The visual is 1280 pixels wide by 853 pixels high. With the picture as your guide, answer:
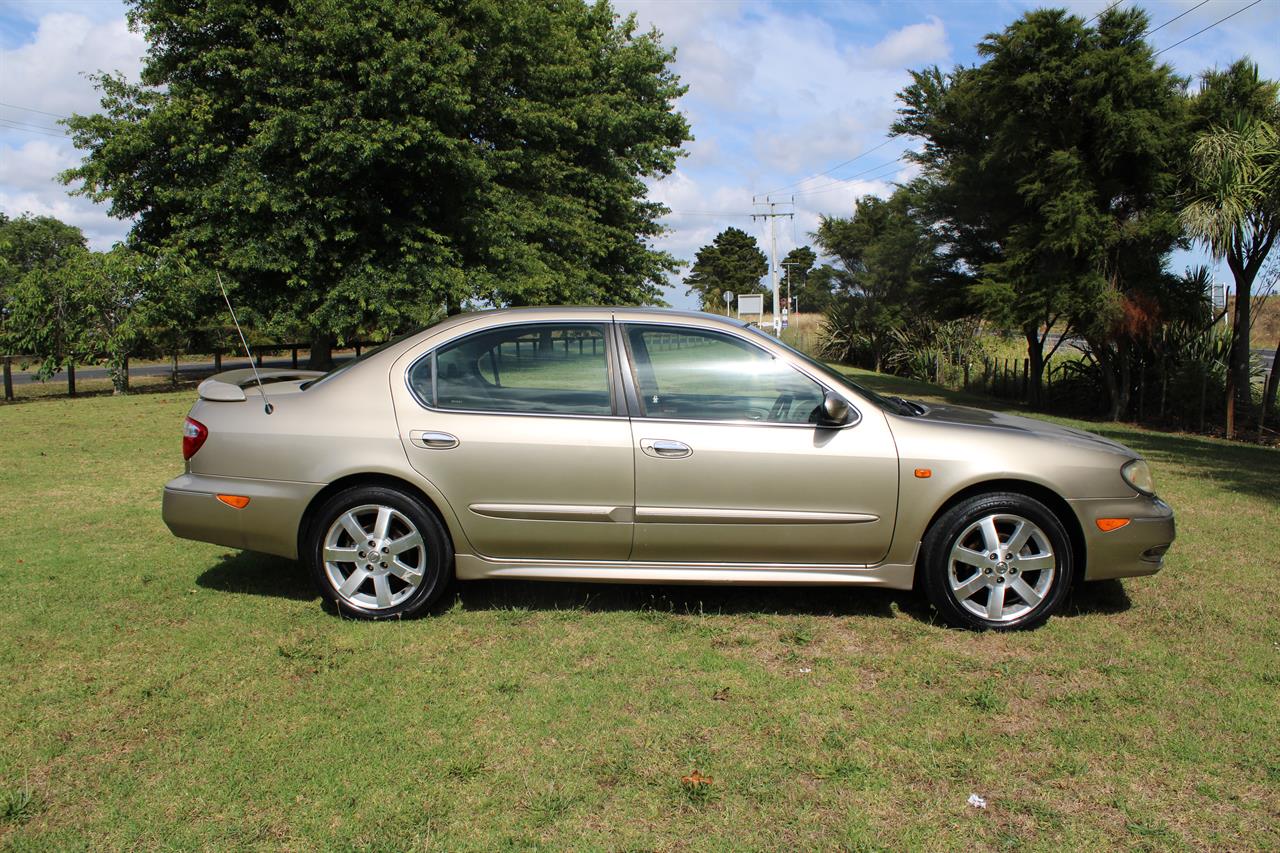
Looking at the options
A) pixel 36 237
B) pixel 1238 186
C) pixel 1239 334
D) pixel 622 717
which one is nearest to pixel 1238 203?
pixel 1238 186

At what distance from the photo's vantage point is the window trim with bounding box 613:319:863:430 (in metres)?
4.75

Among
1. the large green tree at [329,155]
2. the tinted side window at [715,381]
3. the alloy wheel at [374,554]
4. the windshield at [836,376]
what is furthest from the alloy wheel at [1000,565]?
the large green tree at [329,155]

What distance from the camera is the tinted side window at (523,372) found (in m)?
4.87

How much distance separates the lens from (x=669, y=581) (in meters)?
4.80

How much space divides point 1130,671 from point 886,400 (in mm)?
1774

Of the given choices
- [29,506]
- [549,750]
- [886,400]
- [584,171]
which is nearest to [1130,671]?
[886,400]

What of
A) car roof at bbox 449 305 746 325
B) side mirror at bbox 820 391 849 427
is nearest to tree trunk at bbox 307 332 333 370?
car roof at bbox 449 305 746 325

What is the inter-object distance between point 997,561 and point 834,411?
113cm

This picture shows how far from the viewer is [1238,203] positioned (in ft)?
43.6

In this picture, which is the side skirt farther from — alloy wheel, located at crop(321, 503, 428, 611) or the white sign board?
the white sign board

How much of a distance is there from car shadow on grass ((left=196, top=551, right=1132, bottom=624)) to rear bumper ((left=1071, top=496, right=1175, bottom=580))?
39 cm

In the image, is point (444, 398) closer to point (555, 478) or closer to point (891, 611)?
point (555, 478)

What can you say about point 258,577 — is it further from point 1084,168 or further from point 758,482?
point 1084,168

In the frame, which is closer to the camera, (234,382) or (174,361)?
(234,382)
